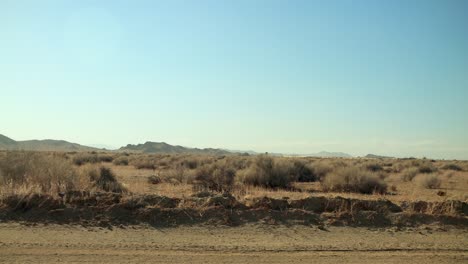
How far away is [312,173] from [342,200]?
2189 centimetres

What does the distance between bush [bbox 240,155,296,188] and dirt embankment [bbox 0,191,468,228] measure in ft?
48.6

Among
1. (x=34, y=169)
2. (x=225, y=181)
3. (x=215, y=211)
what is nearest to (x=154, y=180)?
(x=225, y=181)

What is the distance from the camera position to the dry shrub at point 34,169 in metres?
18.6

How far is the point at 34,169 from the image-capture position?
19516mm

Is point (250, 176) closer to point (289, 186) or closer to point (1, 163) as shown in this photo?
point (289, 186)

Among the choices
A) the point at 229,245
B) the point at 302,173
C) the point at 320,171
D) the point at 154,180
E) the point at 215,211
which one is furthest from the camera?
the point at 320,171

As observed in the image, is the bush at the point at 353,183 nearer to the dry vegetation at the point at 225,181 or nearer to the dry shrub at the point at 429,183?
the dry vegetation at the point at 225,181

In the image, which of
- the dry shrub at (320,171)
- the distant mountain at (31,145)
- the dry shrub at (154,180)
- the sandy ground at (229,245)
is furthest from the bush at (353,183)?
the distant mountain at (31,145)

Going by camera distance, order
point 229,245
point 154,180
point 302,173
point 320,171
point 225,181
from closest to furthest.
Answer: point 229,245, point 154,180, point 225,181, point 302,173, point 320,171

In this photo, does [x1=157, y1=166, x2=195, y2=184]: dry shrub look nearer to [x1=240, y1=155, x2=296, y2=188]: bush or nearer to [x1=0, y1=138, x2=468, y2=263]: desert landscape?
[x1=240, y1=155, x2=296, y2=188]: bush

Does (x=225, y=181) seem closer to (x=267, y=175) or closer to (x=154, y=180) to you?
(x=267, y=175)

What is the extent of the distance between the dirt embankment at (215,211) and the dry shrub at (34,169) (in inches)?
178

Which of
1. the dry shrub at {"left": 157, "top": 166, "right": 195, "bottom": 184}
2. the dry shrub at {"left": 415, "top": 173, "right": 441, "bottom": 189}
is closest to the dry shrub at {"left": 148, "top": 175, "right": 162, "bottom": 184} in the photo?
the dry shrub at {"left": 157, "top": 166, "right": 195, "bottom": 184}

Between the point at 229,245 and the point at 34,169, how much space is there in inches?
482
